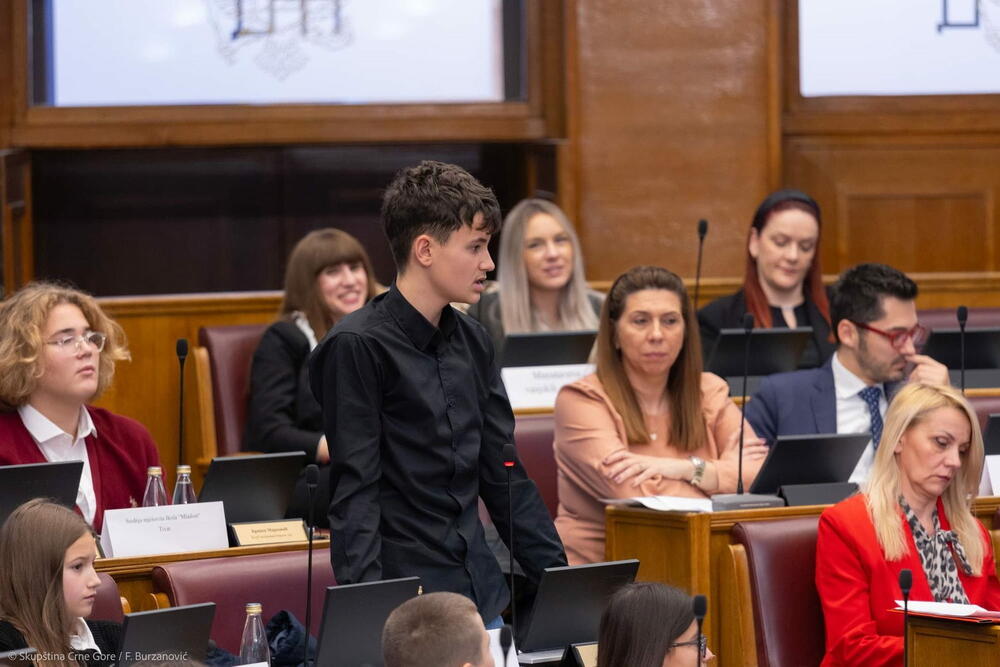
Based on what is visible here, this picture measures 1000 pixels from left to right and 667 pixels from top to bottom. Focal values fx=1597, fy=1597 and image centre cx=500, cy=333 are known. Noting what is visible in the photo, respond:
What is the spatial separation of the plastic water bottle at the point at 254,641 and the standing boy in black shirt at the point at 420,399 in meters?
0.33

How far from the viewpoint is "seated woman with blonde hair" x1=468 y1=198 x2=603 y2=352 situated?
519 centimetres

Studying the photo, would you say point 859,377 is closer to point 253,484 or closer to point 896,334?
point 896,334

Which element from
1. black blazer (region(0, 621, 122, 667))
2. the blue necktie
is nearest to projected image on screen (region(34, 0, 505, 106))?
the blue necktie

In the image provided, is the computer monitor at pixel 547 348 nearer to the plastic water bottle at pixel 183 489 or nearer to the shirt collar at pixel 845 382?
the shirt collar at pixel 845 382

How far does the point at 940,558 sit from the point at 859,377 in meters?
1.01

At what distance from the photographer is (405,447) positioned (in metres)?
2.57

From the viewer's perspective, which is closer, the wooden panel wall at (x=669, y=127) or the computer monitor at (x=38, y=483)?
the computer monitor at (x=38, y=483)

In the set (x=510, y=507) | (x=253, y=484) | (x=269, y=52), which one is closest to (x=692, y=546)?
(x=510, y=507)

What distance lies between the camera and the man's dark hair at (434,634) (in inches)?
83.7

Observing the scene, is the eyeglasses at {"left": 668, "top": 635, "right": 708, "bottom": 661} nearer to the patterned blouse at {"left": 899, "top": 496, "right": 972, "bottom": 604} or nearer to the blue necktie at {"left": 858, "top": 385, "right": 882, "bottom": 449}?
the patterned blouse at {"left": 899, "top": 496, "right": 972, "bottom": 604}

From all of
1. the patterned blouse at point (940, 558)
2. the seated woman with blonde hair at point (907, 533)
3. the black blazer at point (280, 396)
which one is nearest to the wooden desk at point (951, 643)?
the seated woman with blonde hair at point (907, 533)

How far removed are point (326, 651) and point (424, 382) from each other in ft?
1.49

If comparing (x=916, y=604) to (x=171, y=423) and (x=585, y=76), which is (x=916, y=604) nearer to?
(x=171, y=423)

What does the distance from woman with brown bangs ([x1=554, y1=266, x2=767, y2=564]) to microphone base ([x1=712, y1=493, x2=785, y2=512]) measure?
0.28 metres
